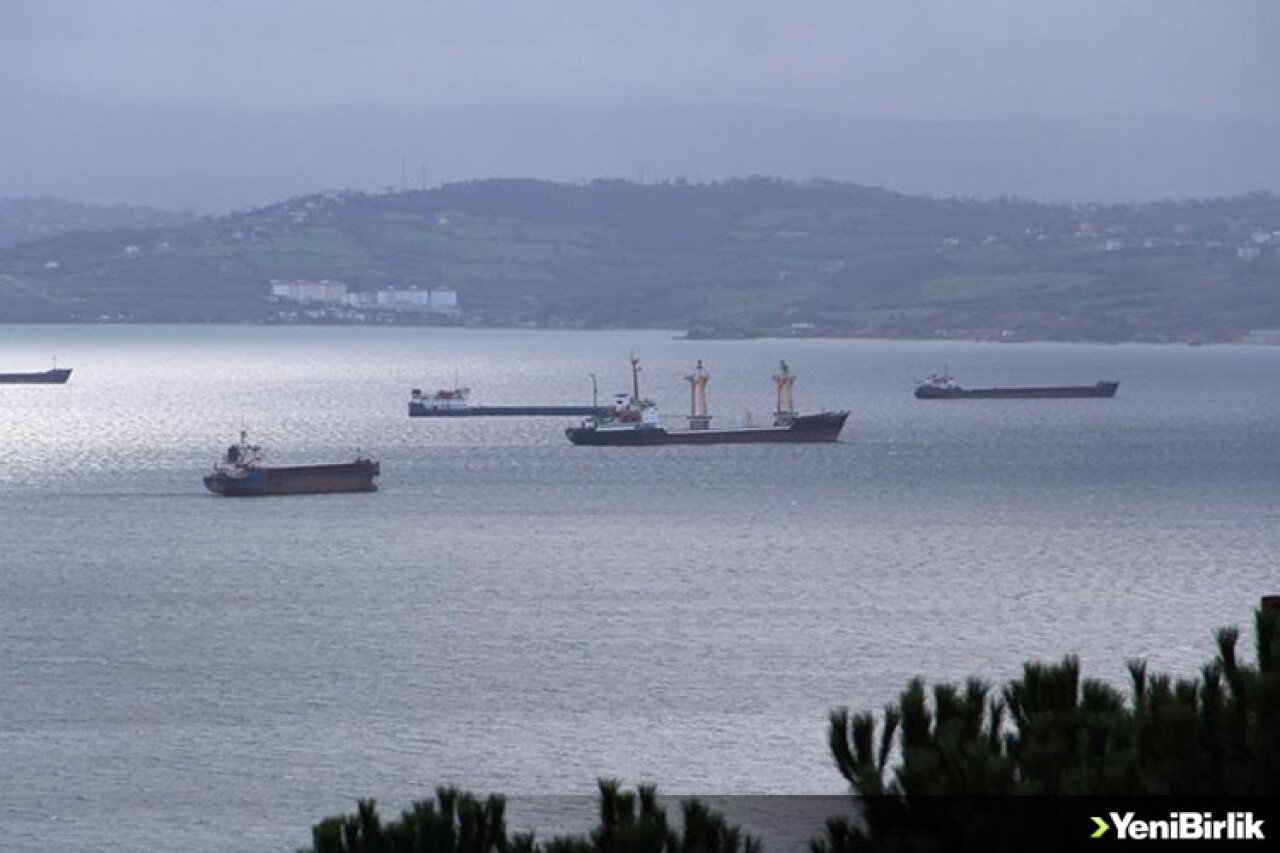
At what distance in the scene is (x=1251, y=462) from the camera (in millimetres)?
89312

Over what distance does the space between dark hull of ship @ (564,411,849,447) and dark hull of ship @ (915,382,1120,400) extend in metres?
34.4

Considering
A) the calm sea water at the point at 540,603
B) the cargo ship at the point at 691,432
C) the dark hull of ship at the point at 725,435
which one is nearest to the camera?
the calm sea water at the point at 540,603

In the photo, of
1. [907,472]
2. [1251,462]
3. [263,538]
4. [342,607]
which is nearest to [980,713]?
[342,607]

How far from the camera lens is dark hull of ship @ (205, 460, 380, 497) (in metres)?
74.9

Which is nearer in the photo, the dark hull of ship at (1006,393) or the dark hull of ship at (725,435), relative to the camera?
the dark hull of ship at (725,435)

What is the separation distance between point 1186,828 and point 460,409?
361ft

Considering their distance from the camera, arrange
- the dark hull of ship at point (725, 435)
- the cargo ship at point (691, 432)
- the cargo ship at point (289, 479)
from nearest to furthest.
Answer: the cargo ship at point (289, 479) → the dark hull of ship at point (725, 435) → the cargo ship at point (691, 432)

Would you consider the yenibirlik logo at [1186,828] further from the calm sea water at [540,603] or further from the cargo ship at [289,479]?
the cargo ship at [289,479]

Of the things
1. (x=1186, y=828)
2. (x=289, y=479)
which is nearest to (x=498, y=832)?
(x=1186, y=828)

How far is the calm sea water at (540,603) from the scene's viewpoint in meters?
32.2

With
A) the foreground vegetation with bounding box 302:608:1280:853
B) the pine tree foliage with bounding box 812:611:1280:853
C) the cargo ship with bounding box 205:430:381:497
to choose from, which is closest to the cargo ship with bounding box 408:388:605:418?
the cargo ship with bounding box 205:430:381:497

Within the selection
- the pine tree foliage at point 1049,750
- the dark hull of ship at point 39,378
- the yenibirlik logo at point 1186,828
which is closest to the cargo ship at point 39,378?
the dark hull of ship at point 39,378

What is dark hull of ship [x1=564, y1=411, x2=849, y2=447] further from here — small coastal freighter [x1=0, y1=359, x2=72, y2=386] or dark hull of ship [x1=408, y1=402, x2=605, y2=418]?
small coastal freighter [x1=0, y1=359, x2=72, y2=386]

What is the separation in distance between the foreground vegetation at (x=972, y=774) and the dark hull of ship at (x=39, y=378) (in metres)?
152
